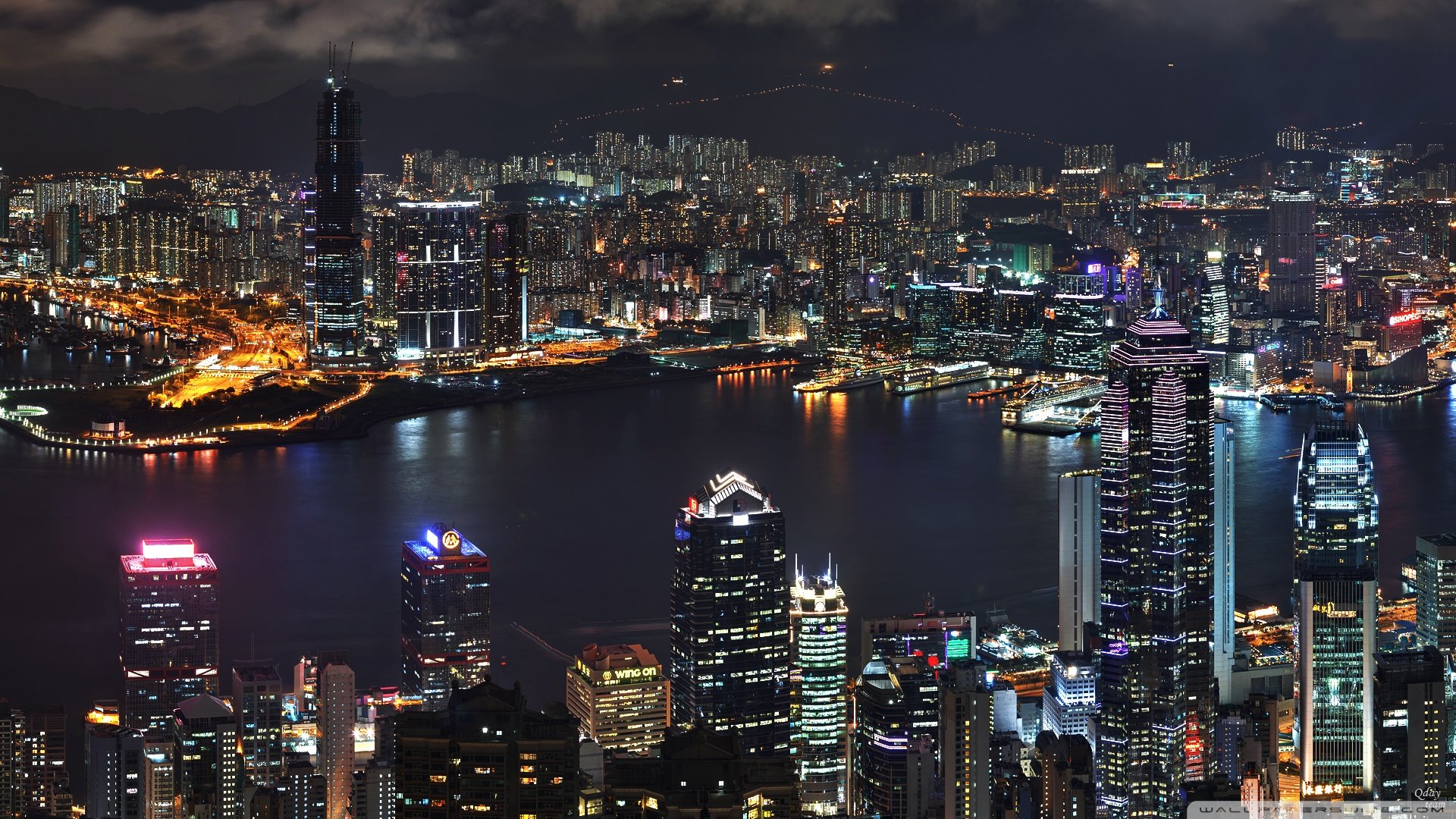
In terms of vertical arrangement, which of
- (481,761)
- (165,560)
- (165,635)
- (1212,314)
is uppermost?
(1212,314)

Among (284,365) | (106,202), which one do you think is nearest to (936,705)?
(284,365)

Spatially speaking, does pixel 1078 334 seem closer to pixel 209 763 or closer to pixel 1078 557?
pixel 1078 557

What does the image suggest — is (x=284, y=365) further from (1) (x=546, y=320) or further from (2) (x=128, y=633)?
(2) (x=128, y=633)

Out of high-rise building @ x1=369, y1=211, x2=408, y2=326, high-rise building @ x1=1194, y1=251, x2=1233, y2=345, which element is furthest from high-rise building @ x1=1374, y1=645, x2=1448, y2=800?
high-rise building @ x1=369, y1=211, x2=408, y2=326

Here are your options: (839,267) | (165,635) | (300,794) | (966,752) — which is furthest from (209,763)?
(839,267)

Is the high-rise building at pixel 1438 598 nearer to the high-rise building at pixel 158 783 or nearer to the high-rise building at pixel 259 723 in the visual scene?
the high-rise building at pixel 259 723

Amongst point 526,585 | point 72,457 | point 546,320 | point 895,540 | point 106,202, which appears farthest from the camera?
point 106,202

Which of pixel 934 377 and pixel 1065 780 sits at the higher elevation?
pixel 934 377

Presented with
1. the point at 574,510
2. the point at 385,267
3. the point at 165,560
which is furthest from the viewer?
the point at 385,267
